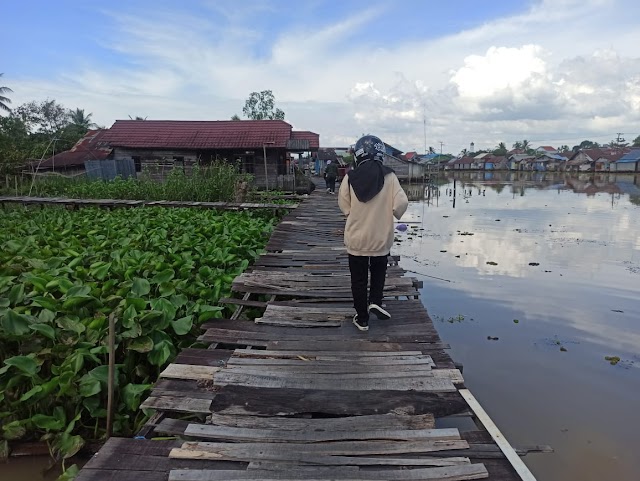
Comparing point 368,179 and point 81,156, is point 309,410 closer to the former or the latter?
point 368,179

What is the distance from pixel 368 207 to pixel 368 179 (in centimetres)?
24

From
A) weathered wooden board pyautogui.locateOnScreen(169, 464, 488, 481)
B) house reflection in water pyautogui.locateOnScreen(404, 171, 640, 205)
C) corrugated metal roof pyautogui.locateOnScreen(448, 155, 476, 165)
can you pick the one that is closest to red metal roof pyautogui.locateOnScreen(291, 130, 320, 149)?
house reflection in water pyautogui.locateOnScreen(404, 171, 640, 205)

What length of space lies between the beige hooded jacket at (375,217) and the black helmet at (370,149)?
20 cm

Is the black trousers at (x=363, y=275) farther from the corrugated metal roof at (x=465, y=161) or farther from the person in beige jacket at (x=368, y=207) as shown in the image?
the corrugated metal roof at (x=465, y=161)

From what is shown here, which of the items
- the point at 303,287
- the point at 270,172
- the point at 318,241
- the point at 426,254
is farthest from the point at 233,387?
the point at 270,172

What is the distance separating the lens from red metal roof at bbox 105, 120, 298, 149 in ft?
70.1

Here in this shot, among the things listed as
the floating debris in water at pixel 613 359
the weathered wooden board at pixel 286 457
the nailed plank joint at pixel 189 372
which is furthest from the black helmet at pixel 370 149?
the floating debris in water at pixel 613 359

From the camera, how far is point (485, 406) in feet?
15.5

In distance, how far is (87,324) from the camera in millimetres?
3977

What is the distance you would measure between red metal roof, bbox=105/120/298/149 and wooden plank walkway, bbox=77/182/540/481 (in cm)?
1799

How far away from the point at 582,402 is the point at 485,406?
112 centimetres

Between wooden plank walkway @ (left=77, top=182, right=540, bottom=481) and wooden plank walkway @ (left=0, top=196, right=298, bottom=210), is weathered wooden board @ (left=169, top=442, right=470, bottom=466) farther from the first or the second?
wooden plank walkway @ (left=0, top=196, right=298, bottom=210)

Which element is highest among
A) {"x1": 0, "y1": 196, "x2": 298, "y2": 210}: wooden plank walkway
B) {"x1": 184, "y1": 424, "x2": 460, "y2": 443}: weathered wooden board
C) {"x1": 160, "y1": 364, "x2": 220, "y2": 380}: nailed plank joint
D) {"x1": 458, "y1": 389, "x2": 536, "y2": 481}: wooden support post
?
{"x1": 0, "y1": 196, "x2": 298, "y2": 210}: wooden plank walkway

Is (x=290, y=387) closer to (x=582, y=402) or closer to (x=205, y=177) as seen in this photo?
(x=582, y=402)
